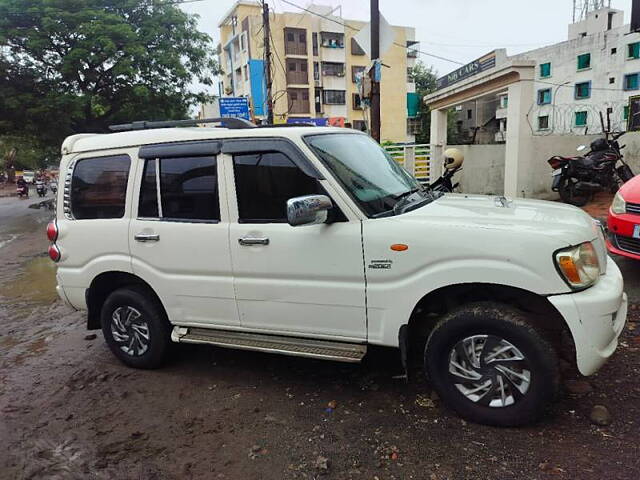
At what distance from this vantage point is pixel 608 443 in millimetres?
2623

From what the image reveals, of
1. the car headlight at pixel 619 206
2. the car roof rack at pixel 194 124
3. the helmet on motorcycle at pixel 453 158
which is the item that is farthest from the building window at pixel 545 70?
the car roof rack at pixel 194 124

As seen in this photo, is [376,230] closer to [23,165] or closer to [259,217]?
[259,217]

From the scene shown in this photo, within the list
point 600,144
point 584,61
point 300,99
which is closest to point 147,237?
point 600,144

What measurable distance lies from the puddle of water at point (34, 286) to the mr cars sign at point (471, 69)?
35.5ft

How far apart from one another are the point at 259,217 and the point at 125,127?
1.85 metres

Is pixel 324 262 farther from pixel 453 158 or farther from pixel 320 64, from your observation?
pixel 320 64

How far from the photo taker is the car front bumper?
2527 millimetres

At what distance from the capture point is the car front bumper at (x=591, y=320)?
8.29ft

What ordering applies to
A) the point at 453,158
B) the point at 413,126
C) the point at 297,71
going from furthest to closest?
1. the point at 413,126
2. the point at 297,71
3. the point at 453,158

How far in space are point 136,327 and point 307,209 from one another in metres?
2.11

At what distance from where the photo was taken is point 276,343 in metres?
3.30

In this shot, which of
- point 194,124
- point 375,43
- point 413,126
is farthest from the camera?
point 413,126

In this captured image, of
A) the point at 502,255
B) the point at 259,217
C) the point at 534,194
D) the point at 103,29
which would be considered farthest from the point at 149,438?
the point at 103,29

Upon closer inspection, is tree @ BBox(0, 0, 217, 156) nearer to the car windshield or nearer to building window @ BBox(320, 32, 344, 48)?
the car windshield
